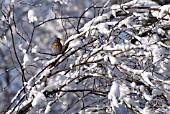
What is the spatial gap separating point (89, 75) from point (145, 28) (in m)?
0.66

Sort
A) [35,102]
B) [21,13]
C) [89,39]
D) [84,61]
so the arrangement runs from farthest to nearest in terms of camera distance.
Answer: [21,13] < [89,39] < [84,61] < [35,102]

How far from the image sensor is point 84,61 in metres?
3.10

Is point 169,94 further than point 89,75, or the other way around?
point 89,75

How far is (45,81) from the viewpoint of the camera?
3334mm

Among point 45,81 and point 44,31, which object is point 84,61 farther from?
point 44,31

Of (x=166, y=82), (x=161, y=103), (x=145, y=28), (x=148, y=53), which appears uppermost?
(x=145, y=28)

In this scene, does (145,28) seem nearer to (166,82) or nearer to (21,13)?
(166,82)

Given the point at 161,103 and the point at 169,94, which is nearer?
the point at 169,94

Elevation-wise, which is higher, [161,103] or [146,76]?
[146,76]

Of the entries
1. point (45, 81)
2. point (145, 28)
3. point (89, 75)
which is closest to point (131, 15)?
point (145, 28)


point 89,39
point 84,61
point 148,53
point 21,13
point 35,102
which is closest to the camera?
point 35,102

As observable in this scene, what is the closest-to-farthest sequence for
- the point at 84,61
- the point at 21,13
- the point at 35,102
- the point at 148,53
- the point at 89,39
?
1. the point at 35,102
2. the point at 148,53
3. the point at 84,61
4. the point at 89,39
5. the point at 21,13

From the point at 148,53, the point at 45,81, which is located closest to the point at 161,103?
the point at 148,53

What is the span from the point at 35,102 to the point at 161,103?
1.24 m
